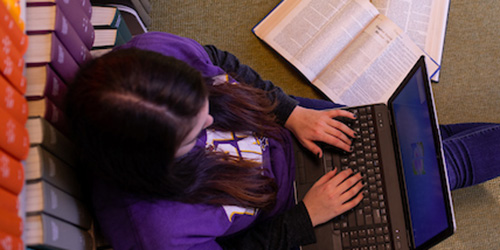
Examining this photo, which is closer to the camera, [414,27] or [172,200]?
[172,200]

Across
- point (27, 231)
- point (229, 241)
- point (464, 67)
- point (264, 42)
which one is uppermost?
point (264, 42)

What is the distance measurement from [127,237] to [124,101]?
23cm

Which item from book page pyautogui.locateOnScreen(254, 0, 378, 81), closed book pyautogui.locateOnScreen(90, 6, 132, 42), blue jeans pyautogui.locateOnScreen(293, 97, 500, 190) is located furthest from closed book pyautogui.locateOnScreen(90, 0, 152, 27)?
blue jeans pyautogui.locateOnScreen(293, 97, 500, 190)

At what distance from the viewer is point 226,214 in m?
0.65

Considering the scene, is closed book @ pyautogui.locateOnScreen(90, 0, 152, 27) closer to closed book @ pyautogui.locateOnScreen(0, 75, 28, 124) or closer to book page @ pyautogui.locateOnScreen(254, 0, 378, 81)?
book page @ pyautogui.locateOnScreen(254, 0, 378, 81)

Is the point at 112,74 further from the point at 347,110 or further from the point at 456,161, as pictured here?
the point at 456,161

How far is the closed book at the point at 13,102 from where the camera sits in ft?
1.39

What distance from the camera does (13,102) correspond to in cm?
45

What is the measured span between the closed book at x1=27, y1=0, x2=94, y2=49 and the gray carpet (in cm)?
53

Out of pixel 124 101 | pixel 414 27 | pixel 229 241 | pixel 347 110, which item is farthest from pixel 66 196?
pixel 414 27

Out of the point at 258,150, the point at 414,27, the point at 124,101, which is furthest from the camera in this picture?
the point at 414,27

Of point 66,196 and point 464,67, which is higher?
point 464,67

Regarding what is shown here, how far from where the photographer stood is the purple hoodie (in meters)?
0.55

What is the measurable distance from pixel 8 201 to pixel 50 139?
0.11 metres
